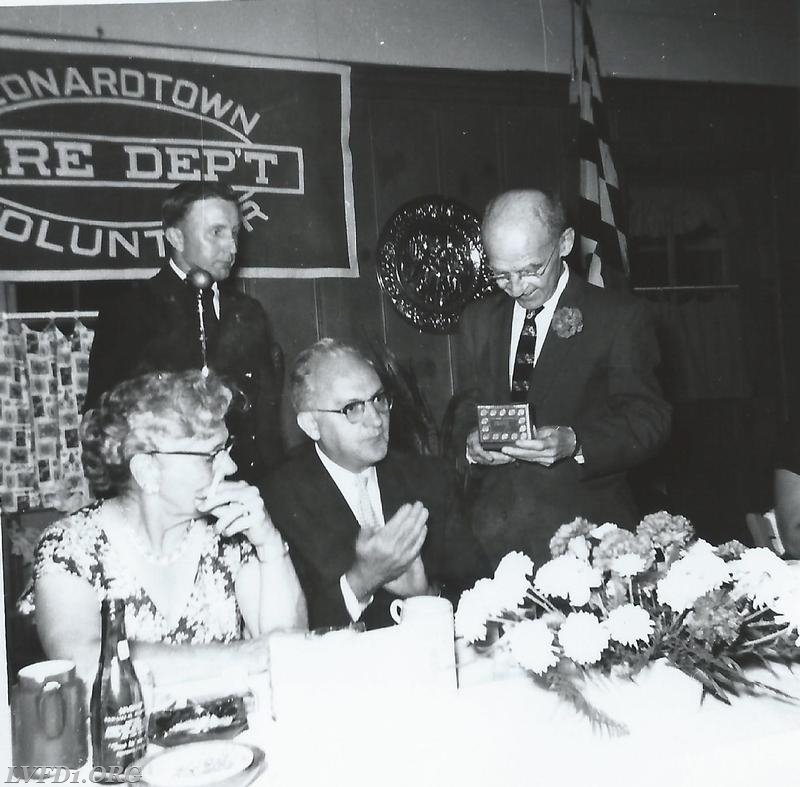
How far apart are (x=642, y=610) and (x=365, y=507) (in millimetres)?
568

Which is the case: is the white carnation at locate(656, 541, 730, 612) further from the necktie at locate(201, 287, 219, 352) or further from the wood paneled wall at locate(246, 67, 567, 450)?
the necktie at locate(201, 287, 219, 352)

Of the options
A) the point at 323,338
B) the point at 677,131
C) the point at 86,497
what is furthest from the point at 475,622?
the point at 677,131

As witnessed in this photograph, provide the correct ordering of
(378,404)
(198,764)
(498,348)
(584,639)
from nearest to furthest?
1. (198,764)
2. (584,639)
3. (378,404)
4. (498,348)

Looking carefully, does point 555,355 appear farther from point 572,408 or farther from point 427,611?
point 427,611

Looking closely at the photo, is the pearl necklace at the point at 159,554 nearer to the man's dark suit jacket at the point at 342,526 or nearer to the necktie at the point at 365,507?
the man's dark suit jacket at the point at 342,526

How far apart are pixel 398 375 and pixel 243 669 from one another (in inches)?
24.6

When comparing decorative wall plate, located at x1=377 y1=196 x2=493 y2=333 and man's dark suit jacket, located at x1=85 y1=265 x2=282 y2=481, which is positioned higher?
decorative wall plate, located at x1=377 y1=196 x2=493 y2=333

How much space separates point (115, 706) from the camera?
1256mm

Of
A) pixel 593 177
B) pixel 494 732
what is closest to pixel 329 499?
pixel 494 732

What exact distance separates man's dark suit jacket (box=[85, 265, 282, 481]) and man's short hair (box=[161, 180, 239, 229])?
10 centimetres

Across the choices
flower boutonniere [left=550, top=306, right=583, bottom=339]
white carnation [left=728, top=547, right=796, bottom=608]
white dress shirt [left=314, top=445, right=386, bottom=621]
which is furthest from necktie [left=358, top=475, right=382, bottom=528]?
white carnation [left=728, top=547, right=796, bottom=608]

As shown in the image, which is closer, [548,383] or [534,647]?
[534,647]

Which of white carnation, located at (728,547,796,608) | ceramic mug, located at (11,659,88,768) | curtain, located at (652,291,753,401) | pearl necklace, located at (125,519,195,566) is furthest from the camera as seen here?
curtain, located at (652,291,753,401)

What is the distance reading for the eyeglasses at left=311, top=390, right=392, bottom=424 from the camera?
5.28ft
